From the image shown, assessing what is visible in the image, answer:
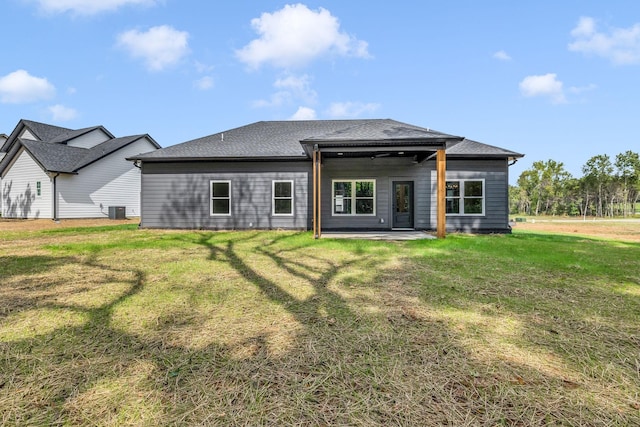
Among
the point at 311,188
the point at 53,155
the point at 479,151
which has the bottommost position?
the point at 311,188

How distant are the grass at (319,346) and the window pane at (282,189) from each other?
720 centimetres

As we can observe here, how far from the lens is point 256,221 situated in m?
12.2

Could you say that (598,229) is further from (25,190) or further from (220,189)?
(25,190)

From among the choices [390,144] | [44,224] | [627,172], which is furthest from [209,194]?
[627,172]

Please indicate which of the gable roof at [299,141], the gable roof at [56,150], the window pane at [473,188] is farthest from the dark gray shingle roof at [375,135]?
the gable roof at [56,150]

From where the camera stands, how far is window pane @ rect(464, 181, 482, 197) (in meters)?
11.6

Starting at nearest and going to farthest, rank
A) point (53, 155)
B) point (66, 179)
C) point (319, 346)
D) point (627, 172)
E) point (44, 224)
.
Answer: point (319, 346) → point (44, 224) → point (66, 179) → point (53, 155) → point (627, 172)

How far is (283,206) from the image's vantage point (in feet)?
40.1

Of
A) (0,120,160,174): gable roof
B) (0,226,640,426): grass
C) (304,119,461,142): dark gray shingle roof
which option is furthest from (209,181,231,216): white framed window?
(0,120,160,174): gable roof

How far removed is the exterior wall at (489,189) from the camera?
11477 millimetres

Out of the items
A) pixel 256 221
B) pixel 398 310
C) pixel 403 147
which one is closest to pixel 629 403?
pixel 398 310

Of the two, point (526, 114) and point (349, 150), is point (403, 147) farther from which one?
point (526, 114)

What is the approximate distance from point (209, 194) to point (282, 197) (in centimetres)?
319

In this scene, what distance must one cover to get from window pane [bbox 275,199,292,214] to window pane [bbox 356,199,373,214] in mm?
2892
